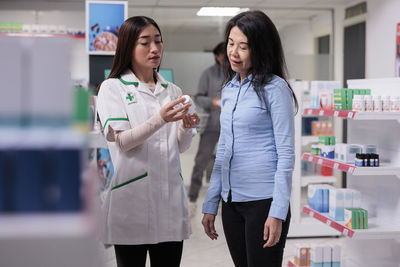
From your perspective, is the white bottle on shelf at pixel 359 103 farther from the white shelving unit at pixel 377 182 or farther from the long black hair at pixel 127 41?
the long black hair at pixel 127 41

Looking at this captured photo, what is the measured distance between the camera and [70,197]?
89 cm

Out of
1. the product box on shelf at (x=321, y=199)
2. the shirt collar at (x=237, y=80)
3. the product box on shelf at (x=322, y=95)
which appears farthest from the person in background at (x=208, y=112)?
the shirt collar at (x=237, y=80)

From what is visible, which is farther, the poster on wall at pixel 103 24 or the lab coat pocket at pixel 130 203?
the poster on wall at pixel 103 24

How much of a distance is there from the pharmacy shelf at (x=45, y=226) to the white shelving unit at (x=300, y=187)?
4.25m

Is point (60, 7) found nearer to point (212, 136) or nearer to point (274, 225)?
point (212, 136)

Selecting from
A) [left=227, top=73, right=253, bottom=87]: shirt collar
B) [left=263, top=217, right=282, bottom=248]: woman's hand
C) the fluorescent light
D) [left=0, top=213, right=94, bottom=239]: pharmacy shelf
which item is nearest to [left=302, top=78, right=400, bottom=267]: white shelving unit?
[left=227, top=73, right=253, bottom=87]: shirt collar

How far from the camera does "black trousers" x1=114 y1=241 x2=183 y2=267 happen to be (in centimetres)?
205

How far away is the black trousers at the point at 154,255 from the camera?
6.74 ft

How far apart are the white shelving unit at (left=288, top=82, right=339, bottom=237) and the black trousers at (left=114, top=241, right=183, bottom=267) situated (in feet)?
10.2

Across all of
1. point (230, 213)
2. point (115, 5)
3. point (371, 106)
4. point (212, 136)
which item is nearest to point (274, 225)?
point (230, 213)

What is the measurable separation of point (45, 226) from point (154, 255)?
131 centimetres

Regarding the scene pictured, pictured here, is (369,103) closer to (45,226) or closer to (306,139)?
(306,139)

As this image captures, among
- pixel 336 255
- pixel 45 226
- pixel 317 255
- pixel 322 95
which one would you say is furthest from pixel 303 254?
pixel 45 226

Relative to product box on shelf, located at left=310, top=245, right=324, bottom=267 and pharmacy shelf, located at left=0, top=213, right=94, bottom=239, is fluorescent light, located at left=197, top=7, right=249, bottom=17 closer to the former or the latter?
product box on shelf, located at left=310, top=245, right=324, bottom=267
